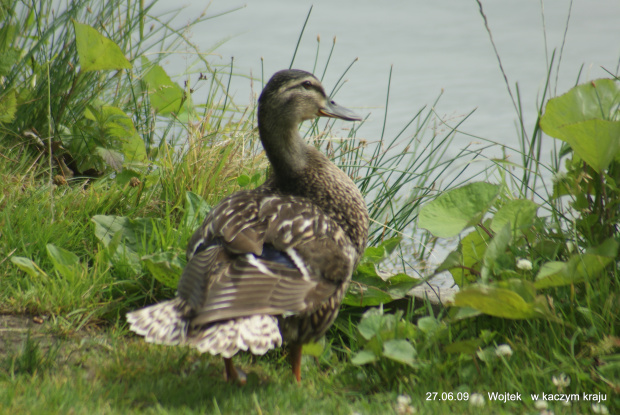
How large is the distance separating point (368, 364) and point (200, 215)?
5.22ft

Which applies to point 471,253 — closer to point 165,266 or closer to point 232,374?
point 232,374

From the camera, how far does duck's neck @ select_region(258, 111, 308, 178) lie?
12.8 feet

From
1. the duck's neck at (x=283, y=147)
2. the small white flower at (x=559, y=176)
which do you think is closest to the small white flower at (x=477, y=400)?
the small white flower at (x=559, y=176)

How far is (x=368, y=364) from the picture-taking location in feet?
11.6

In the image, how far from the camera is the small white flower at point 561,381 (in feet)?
9.84

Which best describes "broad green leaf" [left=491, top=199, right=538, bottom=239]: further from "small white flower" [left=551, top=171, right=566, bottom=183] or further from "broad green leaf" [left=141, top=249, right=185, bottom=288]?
"broad green leaf" [left=141, top=249, right=185, bottom=288]

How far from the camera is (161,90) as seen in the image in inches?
226

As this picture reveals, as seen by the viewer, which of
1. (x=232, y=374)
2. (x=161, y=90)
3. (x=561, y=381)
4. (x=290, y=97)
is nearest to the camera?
(x=561, y=381)

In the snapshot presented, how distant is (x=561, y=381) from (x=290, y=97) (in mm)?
2117

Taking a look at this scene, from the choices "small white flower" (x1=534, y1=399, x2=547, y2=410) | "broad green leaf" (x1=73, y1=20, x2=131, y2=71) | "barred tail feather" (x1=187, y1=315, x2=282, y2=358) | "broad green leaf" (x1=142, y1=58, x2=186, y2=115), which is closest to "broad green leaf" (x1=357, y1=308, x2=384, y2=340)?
"barred tail feather" (x1=187, y1=315, x2=282, y2=358)

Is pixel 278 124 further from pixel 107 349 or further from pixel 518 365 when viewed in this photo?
pixel 518 365

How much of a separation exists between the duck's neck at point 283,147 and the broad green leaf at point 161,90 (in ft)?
6.51

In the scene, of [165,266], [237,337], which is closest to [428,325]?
[237,337]

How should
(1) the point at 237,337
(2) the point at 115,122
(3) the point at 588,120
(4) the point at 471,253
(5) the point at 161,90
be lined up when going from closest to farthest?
(1) the point at 237,337 < (3) the point at 588,120 < (4) the point at 471,253 < (2) the point at 115,122 < (5) the point at 161,90
